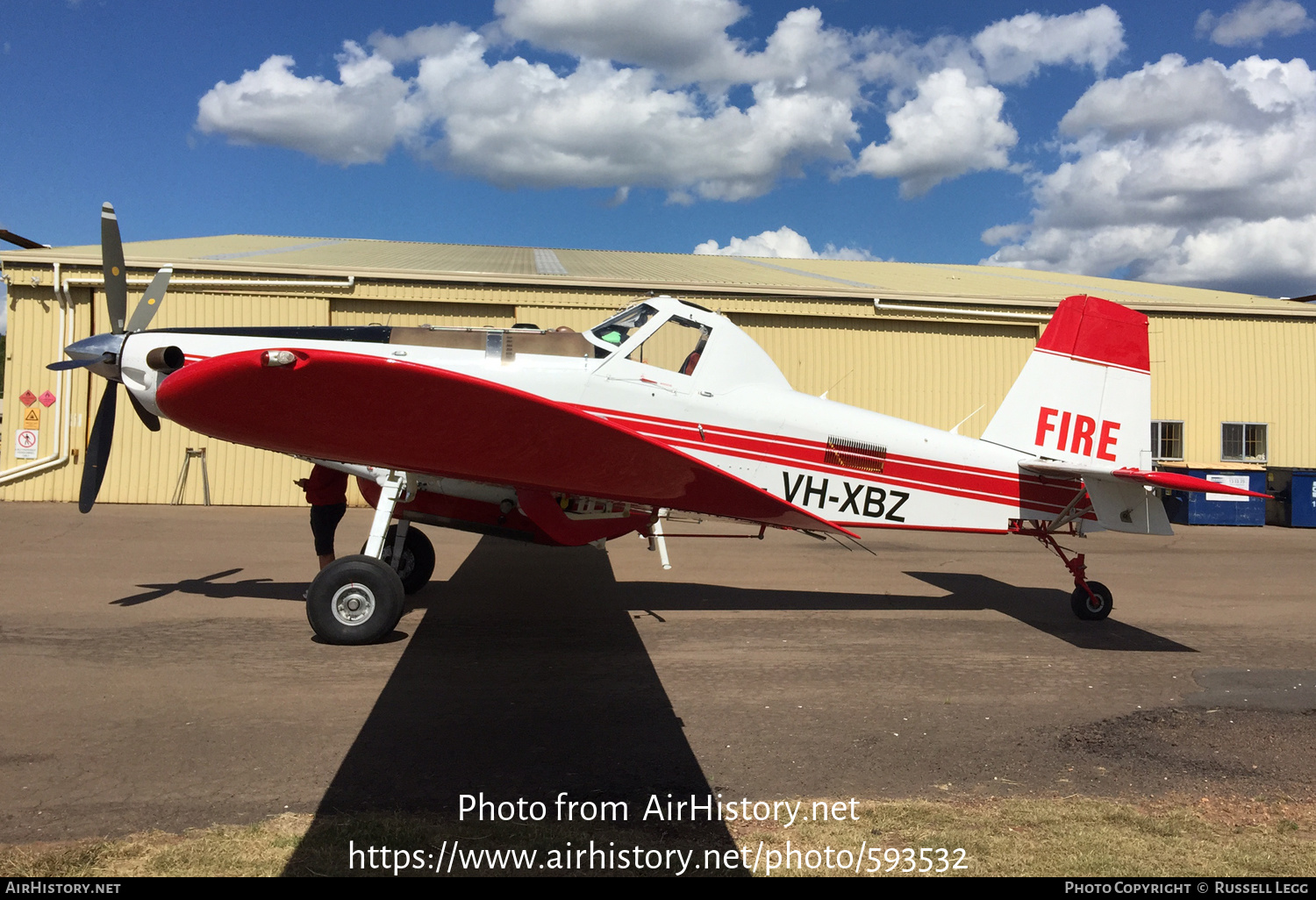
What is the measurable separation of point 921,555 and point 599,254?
56.1 feet

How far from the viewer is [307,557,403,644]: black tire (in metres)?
5.77

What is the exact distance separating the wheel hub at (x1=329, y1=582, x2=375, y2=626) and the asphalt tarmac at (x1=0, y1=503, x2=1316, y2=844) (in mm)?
245

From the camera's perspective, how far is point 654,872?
2.90 metres

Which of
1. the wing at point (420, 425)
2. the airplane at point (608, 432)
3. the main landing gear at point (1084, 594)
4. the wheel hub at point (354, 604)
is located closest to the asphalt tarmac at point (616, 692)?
the main landing gear at point (1084, 594)

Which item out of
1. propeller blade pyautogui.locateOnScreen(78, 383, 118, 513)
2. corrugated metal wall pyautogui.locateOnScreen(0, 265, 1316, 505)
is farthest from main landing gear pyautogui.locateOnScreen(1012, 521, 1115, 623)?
corrugated metal wall pyautogui.locateOnScreen(0, 265, 1316, 505)

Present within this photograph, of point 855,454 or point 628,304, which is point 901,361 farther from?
point 855,454

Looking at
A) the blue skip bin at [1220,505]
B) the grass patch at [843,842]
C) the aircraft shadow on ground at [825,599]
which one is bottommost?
the grass patch at [843,842]

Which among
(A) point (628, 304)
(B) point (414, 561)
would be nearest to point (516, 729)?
(B) point (414, 561)

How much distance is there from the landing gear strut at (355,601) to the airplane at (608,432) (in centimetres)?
1

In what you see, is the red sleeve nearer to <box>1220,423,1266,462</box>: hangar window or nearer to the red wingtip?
the red wingtip

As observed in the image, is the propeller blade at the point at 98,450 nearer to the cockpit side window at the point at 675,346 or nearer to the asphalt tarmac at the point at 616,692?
the asphalt tarmac at the point at 616,692

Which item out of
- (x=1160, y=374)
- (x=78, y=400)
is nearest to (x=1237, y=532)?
(x=1160, y=374)

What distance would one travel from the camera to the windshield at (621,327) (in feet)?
20.7

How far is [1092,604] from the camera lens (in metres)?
7.36
